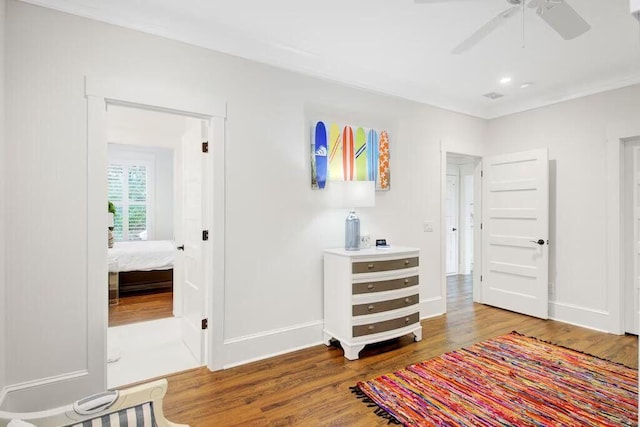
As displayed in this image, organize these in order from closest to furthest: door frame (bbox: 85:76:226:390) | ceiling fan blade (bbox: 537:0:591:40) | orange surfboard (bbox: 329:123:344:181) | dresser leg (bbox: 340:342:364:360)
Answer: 1. ceiling fan blade (bbox: 537:0:591:40)
2. door frame (bbox: 85:76:226:390)
3. dresser leg (bbox: 340:342:364:360)
4. orange surfboard (bbox: 329:123:344:181)

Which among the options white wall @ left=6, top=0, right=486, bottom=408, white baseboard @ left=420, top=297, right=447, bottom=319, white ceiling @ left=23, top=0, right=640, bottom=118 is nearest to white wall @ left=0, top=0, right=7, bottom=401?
white wall @ left=6, top=0, right=486, bottom=408

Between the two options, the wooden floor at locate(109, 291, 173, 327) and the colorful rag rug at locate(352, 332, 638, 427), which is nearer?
the colorful rag rug at locate(352, 332, 638, 427)

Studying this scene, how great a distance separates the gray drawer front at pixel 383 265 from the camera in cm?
296

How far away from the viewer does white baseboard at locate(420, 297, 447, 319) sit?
4.03m

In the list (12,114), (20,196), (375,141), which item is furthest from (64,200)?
(375,141)

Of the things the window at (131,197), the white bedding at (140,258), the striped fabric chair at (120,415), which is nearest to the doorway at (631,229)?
the striped fabric chair at (120,415)

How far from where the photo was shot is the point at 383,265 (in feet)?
10.1

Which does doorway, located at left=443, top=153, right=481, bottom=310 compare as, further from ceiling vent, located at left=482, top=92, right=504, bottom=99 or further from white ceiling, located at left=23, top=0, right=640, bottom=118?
white ceiling, located at left=23, top=0, right=640, bottom=118

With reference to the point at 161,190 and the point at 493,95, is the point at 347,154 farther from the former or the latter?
the point at 161,190

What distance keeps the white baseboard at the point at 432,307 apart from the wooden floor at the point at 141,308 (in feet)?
9.87

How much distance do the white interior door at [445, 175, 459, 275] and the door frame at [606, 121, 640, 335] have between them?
3461 mm

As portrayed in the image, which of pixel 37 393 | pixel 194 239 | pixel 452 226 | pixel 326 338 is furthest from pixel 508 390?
pixel 452 226

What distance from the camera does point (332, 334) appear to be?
314 cm

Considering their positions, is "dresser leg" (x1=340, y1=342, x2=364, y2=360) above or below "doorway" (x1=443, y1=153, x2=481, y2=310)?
below
